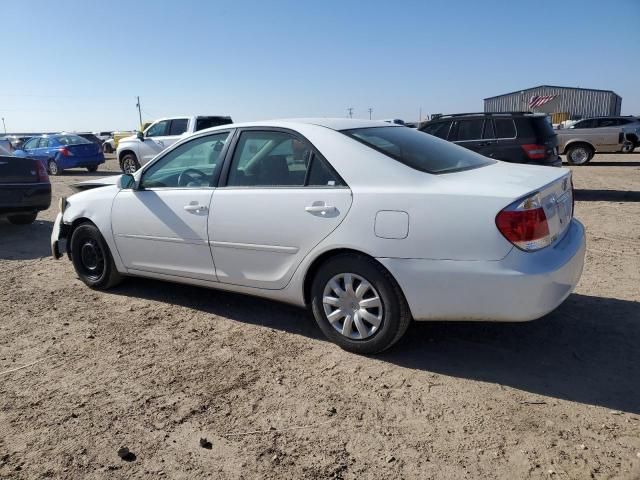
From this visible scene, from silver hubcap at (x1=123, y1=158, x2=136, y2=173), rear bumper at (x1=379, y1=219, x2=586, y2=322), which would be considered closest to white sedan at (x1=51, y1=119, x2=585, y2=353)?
rear bumper at (x1=379, y1=219, x2=586, y2=322)

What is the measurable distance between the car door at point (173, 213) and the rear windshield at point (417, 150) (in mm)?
1203

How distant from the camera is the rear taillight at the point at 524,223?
9.68ft

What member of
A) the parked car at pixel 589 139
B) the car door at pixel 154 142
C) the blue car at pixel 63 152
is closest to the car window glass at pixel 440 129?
the car door at pixel 154 142

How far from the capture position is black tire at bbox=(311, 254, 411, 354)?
10.9ft

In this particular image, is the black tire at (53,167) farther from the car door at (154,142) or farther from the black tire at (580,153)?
the black tire at (580,153)

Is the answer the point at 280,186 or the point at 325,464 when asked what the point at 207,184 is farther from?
the point at 325,464

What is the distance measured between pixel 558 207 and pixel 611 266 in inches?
101

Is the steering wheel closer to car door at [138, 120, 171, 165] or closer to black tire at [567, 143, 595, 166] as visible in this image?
car door at [138, 120, 171, 165]

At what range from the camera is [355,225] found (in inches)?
131

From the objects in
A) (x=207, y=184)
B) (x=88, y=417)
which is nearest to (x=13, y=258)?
(x=207, y=184)

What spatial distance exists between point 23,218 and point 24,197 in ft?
3.42

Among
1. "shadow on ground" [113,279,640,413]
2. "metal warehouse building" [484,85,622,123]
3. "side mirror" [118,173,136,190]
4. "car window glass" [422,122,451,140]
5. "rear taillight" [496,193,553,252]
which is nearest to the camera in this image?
"rear taillight" [496,193,553,252]

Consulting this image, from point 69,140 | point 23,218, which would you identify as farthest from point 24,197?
point 69,140

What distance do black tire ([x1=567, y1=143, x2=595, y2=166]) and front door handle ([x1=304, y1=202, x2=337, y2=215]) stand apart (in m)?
17.2
